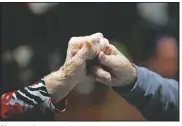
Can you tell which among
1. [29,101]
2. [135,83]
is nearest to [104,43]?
[135,83]

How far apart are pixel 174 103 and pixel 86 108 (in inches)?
12.0

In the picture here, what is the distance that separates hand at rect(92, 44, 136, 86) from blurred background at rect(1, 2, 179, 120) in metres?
0.06

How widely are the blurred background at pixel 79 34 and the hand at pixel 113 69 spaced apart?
6cm

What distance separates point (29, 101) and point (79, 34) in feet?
0.93

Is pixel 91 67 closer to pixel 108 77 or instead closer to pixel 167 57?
pixel 108 77

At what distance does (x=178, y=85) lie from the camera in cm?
149

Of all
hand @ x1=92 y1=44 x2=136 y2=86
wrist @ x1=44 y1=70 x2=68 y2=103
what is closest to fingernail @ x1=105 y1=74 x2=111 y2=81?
hand @ x1=92 y1=44 x2=136 y2=86

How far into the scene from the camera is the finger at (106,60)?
1.39 m

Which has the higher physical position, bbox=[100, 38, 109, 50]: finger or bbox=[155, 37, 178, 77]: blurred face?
bbox=[100, 38, 109, 50]: finger

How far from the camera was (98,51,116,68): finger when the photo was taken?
4.55 feet

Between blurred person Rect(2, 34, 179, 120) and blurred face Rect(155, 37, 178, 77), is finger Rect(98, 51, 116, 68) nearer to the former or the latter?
blurred person Rect(2, 34, 179, 120)

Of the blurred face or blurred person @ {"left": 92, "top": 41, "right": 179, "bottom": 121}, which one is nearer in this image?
blurred person @ {"left": 92, "top": 41, "right": 179, "bottom": 121}

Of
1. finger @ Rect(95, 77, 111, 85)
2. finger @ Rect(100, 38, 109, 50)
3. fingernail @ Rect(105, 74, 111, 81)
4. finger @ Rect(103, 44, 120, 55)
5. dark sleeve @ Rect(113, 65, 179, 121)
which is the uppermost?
finger @ Rect(100, 38, 109, 50)
